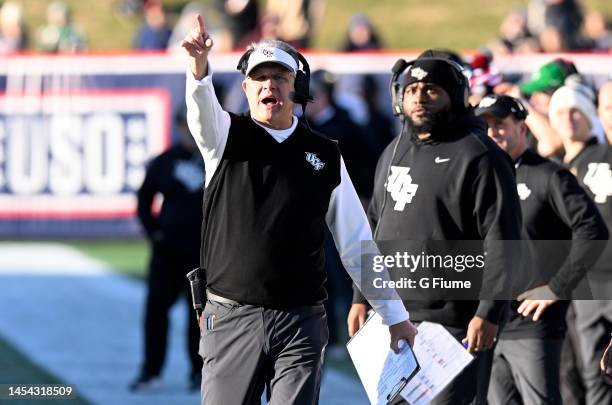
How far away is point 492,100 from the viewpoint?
7.81 meters

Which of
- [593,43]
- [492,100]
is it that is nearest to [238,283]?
[492,100]

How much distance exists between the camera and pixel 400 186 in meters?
7.05

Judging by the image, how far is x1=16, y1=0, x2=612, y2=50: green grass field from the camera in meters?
27.6

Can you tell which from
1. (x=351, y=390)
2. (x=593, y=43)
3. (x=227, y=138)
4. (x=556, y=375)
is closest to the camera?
(x=227, y=138)

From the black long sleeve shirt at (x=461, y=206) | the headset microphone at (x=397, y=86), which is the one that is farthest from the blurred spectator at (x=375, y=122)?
the black long sleeve shirt at (x=461, y=206)

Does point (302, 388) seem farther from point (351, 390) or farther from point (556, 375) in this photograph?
point (351, 390)

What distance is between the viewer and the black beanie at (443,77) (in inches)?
278

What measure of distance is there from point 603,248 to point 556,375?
2.46 feet

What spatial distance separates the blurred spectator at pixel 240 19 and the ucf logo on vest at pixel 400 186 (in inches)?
562

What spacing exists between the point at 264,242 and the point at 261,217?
110mm

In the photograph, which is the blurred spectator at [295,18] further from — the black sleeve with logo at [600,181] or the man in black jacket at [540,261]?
the man in black jacket at [540,261]

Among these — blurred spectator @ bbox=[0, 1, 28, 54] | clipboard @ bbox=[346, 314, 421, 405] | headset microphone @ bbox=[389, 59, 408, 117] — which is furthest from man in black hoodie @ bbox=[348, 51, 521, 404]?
blurred spectator @ bbox=[0, 1, 28, 54]

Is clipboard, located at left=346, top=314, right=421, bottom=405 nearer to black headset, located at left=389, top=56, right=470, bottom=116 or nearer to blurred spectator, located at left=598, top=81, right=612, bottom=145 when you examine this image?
black headset, located at left=389, top=56, right=470, bottom=116

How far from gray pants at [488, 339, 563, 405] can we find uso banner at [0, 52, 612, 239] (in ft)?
34.0
